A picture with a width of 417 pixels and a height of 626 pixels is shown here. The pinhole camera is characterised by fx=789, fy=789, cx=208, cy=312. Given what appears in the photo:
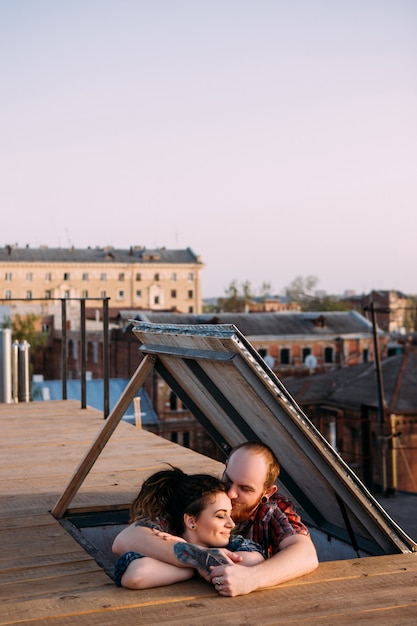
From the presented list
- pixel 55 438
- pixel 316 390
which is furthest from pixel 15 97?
pixel 55 438

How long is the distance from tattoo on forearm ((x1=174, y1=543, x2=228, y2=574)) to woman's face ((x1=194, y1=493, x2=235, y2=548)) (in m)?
0.12

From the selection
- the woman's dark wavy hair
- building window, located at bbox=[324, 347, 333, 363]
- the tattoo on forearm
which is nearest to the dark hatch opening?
the woman's dark wavy hair

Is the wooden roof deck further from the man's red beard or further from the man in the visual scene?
the man's red beard

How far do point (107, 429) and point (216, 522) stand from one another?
3.88 feet

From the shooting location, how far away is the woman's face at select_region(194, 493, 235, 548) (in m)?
3.05

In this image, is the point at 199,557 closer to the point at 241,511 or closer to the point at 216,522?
the point at 216,522

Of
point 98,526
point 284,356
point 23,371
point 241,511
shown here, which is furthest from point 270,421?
point 284,356

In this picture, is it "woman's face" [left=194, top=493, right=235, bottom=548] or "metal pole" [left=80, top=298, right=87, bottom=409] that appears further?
"metal pole" [left=80, top=298, right=87, bottom=409]

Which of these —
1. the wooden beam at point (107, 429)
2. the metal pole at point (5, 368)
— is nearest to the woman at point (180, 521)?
the wooden beam at point (107, 429)

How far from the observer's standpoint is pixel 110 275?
319ft

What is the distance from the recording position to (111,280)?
97062 mm

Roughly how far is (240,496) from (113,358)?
47222 millimetres

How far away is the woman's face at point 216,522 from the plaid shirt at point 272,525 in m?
0.24

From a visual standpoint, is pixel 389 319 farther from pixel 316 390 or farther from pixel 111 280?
pixel 316 390
